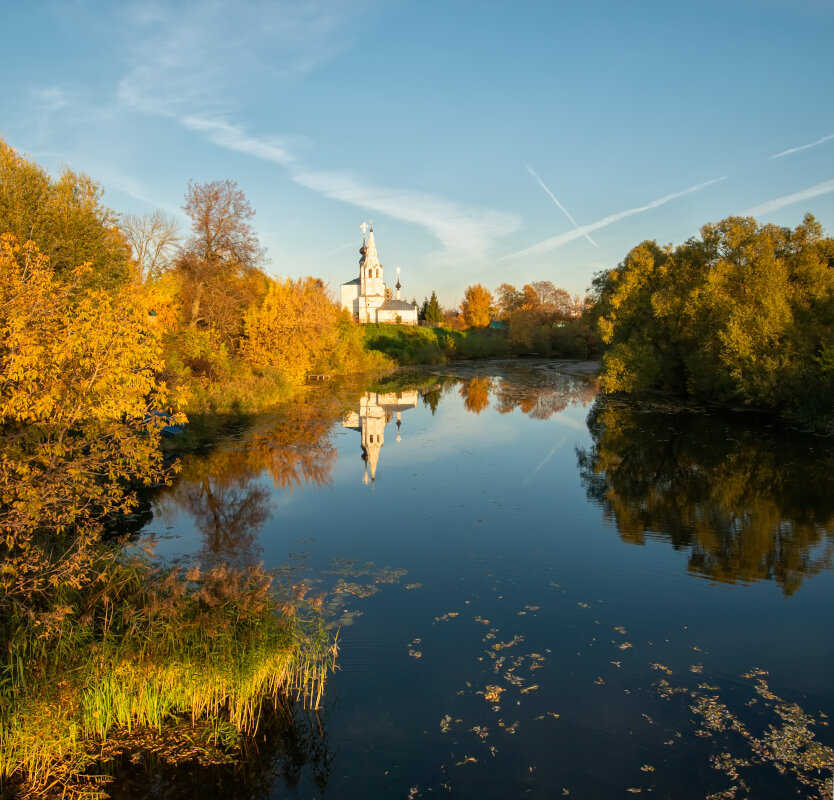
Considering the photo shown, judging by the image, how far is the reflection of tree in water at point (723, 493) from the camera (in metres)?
13.1

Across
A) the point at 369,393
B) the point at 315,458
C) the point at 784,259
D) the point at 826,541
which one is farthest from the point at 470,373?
the point at 826,541

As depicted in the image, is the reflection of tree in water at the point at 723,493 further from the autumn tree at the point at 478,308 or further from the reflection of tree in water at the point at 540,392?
the autumn tree at the point at 478,308

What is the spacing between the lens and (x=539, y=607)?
34.3 feet

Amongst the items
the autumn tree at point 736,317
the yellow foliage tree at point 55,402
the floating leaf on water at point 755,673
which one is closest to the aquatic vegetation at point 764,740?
the floating leaf on water at point 755,673

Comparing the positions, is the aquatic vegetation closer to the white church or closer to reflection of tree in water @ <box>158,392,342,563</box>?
reflection of tree in water @ <box>158,392,342,563</box>

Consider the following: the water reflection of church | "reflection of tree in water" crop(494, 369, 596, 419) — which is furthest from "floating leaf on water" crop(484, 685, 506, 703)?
"reflection of tree in water" crop(494, 369, 596, 419)

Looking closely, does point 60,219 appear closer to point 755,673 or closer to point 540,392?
point 755,673

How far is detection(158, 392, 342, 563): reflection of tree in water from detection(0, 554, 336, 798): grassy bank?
194 inches

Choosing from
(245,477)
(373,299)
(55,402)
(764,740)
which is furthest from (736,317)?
(373,299)

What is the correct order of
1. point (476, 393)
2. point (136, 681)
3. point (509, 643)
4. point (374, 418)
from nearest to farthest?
point (136, 681)
point (509, 643)
point (374, 418)
point (476, 393)

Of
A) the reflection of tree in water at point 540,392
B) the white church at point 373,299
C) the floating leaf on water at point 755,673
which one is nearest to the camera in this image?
the floating leaf on water at point 755,673

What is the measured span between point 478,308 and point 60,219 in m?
95.7

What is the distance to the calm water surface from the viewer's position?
6.75 m

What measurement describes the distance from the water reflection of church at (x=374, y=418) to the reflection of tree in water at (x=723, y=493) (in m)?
7.89
